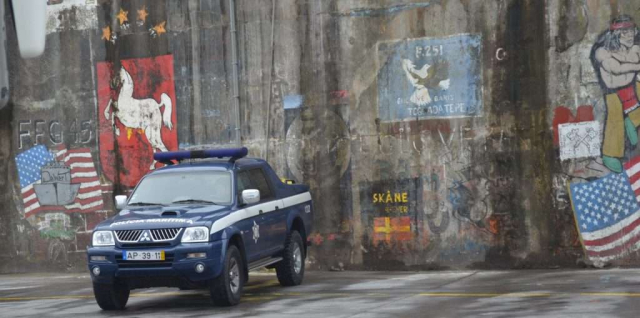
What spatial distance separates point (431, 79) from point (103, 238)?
23.0 feet

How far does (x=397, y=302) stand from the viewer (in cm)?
1212

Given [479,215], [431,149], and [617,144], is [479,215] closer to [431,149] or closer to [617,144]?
[431,149]

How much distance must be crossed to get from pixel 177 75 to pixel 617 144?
25.9 feet

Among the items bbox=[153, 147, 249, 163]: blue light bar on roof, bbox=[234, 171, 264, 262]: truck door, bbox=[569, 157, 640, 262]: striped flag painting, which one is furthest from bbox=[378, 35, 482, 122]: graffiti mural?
bbox=[234, 171, 264, 262]: truck door

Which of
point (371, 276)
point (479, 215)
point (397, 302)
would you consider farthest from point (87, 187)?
point (397, 302)

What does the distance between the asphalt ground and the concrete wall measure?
1094 mm

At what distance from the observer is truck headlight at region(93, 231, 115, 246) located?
12.3 m

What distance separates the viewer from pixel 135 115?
19.0 m

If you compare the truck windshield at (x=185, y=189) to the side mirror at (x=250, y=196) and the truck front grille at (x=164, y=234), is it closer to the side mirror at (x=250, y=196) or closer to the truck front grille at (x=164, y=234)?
the side mirror at (x=250, y=196)

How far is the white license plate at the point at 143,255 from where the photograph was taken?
12.0 meters

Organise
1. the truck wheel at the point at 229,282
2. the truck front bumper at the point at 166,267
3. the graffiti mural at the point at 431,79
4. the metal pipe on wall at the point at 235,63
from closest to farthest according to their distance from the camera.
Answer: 1. the truck front bumper at the point at 166,267
2. the truck wheel at the point at 229,282
3. the graffiti mural at the point at 431,79
4. the metal pipe on wall at the point at 235,63

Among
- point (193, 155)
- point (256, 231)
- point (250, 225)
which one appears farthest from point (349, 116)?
point (250, 225)

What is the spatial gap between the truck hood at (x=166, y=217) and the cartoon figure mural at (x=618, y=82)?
6.64m

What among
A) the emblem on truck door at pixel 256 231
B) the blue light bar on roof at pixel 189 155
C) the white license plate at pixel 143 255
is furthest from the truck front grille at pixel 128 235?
the blue light bar on roof at pixel 189 155
